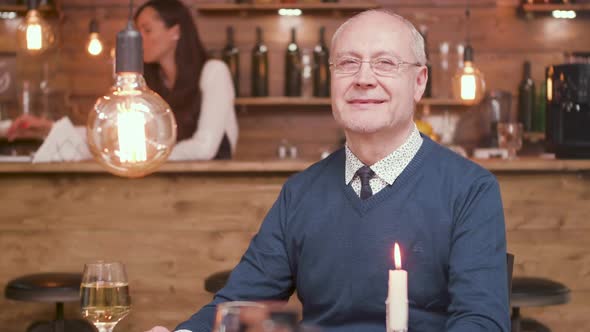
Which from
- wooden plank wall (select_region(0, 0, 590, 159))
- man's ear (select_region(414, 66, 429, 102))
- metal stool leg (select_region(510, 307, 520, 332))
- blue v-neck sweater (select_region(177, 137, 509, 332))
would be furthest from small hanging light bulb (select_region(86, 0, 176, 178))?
wooden plank wall (select_region(0, 0, 590, 159))

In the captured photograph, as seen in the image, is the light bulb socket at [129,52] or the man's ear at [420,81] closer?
the light bulb socket at [129,52]

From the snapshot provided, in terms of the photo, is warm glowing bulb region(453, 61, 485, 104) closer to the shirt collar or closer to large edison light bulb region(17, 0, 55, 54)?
large edison light bulb region(17, 0, 55, 54)

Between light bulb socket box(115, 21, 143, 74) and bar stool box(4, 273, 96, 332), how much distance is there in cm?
171

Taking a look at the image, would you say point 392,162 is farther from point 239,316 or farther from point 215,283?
point 215,283

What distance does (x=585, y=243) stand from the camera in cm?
313

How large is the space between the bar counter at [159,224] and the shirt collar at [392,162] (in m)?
1.34

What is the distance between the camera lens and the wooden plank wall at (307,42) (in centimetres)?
518

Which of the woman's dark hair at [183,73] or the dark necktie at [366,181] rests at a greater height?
the woman's dark hair at [183,73]

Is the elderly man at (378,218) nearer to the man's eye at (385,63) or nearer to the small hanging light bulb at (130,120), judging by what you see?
the man's eye at (385,63)

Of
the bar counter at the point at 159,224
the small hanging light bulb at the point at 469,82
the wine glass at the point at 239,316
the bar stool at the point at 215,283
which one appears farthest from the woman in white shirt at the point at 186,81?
the wine glass at the point at 239,316

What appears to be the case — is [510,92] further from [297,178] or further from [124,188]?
[297,178]

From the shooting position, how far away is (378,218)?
67.0 inches

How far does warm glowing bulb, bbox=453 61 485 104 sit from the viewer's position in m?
3.95

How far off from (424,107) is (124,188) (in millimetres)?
2333
